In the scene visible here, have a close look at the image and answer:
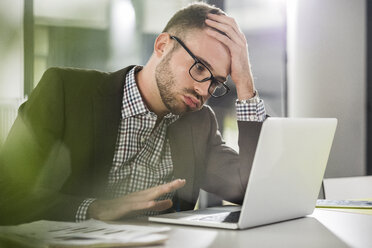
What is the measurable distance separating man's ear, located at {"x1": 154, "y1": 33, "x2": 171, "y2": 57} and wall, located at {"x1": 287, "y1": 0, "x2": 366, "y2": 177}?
139 cm

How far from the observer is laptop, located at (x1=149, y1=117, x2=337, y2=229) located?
114 cm

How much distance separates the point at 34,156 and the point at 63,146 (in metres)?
0.10

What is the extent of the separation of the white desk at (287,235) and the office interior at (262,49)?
771mm

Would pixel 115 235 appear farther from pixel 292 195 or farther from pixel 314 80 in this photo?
pixel 314 80

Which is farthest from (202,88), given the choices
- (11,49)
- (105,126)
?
(11,49)

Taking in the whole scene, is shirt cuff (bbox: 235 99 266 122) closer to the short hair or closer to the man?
the man

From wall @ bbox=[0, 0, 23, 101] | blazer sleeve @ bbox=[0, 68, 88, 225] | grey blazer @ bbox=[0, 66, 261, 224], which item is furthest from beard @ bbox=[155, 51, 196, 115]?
wall @ bbox=[0, 0, 23, 101]

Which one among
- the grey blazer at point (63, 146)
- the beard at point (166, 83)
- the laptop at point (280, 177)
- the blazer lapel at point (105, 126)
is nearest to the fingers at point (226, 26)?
the beard at point (166, 83)

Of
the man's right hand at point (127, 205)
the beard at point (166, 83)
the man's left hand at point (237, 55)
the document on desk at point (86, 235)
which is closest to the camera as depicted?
the document on desk at point (86, 235)

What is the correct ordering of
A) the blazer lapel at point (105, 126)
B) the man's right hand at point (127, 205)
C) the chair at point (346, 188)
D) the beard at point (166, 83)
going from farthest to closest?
the chair at point (346, 188)
the beard at point (166, 83)
the blazer lapel at point (105, 126)
the man's right hand at point (127, 205)

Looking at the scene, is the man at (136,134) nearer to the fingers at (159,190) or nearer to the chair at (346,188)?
the fingers at (159,190)

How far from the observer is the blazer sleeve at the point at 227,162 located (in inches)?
81.4

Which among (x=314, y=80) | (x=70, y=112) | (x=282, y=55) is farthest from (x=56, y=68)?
(x=314, y=80)

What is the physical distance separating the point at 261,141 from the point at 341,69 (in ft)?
8.11
